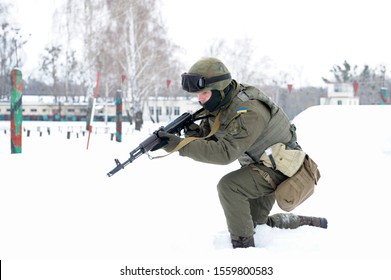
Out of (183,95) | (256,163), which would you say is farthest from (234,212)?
(183,95)

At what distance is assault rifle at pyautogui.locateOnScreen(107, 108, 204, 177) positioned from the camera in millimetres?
3266

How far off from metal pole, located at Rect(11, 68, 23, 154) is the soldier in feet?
23.4

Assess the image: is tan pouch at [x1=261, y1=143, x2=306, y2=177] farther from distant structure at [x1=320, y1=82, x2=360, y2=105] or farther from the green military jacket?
distant structure at [x1=320, y1=82, x2=360, y2=105]

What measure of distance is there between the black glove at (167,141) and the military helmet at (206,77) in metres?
0.32

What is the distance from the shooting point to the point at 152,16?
27562mm

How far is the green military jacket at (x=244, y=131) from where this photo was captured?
315 cm

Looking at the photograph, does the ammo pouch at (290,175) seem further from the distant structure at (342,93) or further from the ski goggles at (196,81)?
the distant structure at (342,93)

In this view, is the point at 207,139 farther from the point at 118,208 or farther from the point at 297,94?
the point at 297,94

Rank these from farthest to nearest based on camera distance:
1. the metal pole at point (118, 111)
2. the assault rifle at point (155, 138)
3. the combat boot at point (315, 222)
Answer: the metal pole at point (118, 111), the combat boot at point (315, 222), the assault rifle at point (155, 138)

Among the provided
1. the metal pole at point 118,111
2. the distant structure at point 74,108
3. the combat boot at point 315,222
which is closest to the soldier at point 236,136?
the combat boot at point 315,222

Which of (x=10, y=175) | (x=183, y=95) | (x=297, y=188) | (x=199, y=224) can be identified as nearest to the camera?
(x=297, y=188)

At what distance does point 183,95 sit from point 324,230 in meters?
58.4

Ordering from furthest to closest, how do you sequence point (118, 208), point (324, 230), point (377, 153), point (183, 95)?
point (183, 95)
point (377, 153)
point (118, 208)
point (324, 230)

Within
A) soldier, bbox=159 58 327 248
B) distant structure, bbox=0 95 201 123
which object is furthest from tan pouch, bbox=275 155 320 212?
distant structure, bbox=0 95 201 123
